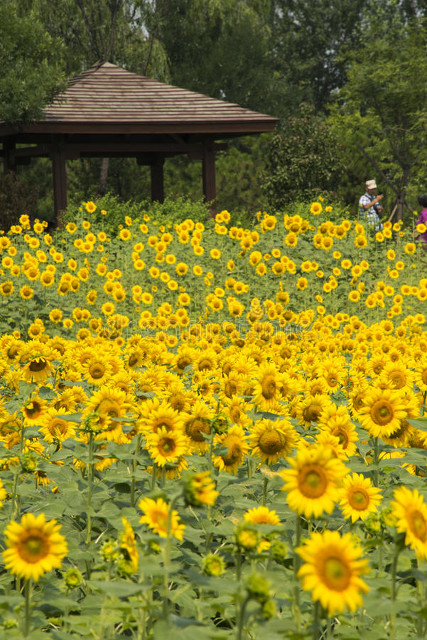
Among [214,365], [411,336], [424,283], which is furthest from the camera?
[424,283]

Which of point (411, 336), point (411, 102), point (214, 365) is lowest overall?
point (411, 102)

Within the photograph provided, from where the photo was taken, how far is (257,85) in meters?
37.9

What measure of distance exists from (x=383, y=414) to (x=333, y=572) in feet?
3.97

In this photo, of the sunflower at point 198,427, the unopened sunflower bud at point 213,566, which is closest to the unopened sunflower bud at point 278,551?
the unopened sunflower bud at point 213,566

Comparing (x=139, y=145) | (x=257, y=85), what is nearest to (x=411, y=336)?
(x=139, y=145)

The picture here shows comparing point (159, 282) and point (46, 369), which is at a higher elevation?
point (46, 369)

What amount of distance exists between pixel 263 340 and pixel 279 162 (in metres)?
21.4

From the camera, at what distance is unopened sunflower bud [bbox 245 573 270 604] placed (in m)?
1.58

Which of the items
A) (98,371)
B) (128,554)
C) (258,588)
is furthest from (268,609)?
(98,371)

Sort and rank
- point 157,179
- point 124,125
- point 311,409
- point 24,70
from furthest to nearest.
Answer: point 157,179 → point 124,125 → point 24,70 → point 311,409

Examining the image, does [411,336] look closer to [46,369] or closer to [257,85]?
[46,369]

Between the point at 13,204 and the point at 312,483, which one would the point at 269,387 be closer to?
the point at 312,483

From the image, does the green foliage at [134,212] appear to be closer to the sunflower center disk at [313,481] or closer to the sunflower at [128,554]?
the sunflower at [128,554]

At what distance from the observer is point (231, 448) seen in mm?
2768
